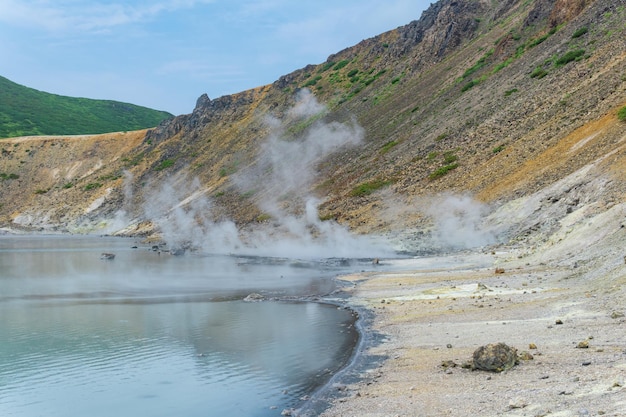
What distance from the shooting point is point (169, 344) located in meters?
19.0

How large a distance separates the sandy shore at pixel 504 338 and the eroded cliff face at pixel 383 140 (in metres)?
10.6

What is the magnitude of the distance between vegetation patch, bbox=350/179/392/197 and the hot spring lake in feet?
64.1

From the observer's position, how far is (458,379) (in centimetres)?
1227

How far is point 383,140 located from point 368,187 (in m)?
13.3

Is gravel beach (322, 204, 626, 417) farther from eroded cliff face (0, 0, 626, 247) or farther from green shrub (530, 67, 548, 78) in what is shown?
green shrub (530, 67, 548, 78)

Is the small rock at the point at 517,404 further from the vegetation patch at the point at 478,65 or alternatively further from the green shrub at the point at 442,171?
the vegetation patch at the point at 478,65

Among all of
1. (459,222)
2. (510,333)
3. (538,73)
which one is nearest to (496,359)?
(510,333)

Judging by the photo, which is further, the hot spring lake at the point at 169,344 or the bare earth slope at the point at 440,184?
the hot spring lake at the point at 169,344

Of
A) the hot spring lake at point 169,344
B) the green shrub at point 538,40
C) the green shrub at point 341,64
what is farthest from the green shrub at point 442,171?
the green shrub at point 341,64

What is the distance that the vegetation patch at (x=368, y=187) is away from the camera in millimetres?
56812

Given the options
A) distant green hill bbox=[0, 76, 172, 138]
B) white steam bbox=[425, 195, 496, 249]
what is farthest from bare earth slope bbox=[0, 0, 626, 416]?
distant green hill bbox=[0, 76, 172, 138]

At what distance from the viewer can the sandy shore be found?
10.3 metres

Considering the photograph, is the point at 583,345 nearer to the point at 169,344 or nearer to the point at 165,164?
the point at 169,344

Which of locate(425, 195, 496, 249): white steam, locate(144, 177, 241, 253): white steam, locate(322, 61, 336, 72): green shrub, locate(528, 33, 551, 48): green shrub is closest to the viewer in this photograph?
locate(425, 195, 496, 249): white steam
